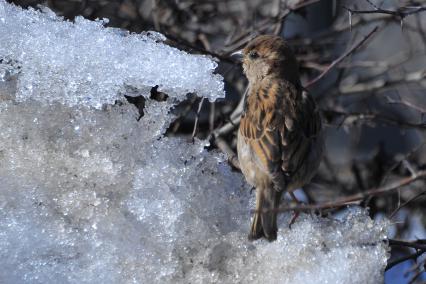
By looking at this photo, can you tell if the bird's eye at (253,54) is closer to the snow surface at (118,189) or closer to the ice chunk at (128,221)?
A: the snow surface at (118,189)

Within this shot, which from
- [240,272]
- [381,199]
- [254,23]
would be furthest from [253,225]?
[381,199]

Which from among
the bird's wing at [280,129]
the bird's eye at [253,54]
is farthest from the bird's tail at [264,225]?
the bird's eye at [253,54]

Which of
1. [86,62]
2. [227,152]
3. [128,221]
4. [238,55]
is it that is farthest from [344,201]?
[238,55]

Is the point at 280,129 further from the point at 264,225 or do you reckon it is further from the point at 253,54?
the point at 264,225

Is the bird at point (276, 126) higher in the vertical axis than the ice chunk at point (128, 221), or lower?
lower

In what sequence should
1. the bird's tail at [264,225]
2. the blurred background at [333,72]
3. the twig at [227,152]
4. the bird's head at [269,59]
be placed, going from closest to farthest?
the bird's tail at [264,225], the twig at [227,152], the bird's head at [269,59], the blurred background at [333,72]

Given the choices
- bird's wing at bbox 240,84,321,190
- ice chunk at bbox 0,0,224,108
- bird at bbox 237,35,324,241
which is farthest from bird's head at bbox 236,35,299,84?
ice chunk at bbox 0,0,224,108

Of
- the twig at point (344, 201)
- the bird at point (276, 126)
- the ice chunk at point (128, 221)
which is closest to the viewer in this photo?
the twig at point (344, 201)

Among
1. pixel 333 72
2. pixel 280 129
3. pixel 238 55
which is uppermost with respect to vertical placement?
pixel 238 55
